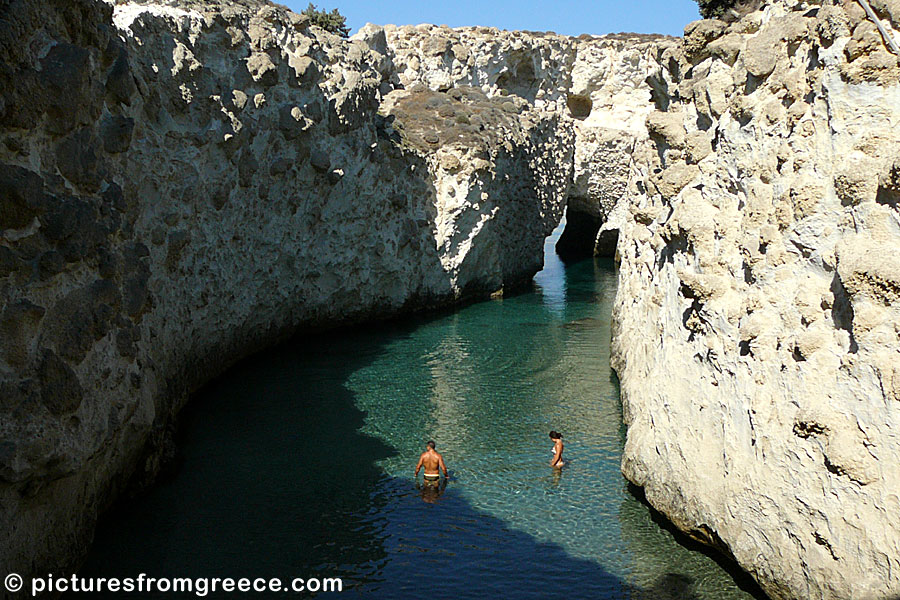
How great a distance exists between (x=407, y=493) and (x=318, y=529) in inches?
75.3

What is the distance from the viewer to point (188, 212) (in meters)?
17.6

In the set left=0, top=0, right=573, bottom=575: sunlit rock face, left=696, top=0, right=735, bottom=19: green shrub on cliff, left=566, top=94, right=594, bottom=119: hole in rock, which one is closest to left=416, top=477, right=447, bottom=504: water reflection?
left=0, top=0, right=573, bottom=575: sunlit rock face

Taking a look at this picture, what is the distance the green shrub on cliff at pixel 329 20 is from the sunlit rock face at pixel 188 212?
4743 millimetres

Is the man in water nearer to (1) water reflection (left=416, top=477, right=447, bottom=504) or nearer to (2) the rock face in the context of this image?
(1) water reflection (left=416, top=477, right=447, bottom=504)

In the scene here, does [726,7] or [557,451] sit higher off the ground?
[726,7]

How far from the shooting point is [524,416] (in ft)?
58.8

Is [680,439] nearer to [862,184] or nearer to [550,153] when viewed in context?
[862,184]

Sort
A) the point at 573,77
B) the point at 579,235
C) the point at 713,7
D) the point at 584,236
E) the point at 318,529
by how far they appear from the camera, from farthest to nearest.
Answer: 1. the point at 579,235
2. the point at 584,236
3. the point at 573,77
4. the point at 713,7
5. the point at 318,529

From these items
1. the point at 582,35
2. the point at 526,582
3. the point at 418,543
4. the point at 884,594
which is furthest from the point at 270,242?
the point at 582,35

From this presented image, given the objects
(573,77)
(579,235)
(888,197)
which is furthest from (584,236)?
(888,197)

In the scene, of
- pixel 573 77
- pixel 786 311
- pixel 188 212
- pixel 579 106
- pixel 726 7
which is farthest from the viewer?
pixel 579 106

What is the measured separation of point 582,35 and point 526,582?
45.0 meters

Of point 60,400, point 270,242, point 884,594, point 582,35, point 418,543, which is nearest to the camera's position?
point 884,594

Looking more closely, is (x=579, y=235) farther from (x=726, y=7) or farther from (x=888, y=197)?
(x=888, y=197)
